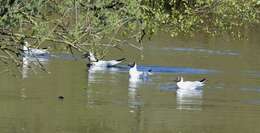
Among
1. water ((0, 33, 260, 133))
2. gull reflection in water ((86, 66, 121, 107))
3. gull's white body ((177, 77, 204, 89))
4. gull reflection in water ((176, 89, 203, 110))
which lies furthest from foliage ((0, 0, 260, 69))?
gull's white body ((177, 77, 204, 89))

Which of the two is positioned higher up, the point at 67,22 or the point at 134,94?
the point at 67,22

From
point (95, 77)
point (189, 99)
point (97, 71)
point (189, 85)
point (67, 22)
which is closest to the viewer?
point (67, 22)

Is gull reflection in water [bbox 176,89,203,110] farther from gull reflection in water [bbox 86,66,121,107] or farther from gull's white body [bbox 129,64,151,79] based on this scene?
gull reflection in water [bbox 86,66,121,107]

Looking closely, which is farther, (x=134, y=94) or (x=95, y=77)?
(x=95, y=77)

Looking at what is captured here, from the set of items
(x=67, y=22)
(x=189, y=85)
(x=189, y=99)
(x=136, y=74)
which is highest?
(x=67, y=22)

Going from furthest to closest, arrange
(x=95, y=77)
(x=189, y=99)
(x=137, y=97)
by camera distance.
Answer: (x=95, y=77) < (x=189, y=99) < (x=137, y=97)

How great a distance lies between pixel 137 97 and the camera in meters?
23.7

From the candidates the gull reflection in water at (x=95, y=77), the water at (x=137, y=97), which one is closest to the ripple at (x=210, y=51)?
the water at (x=137, y=97)

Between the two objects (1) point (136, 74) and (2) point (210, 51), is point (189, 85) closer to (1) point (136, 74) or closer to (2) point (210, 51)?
(1) point (136, 74)

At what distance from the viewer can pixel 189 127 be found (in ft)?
60.0

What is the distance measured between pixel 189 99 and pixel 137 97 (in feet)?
6.69

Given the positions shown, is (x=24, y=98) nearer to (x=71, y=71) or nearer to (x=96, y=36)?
(x=71, y=71)

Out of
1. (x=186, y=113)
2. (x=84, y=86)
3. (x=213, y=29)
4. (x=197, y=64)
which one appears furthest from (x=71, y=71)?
(x=213, y=29)

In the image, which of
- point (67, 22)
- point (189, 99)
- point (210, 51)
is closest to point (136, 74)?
point (189, 99)
